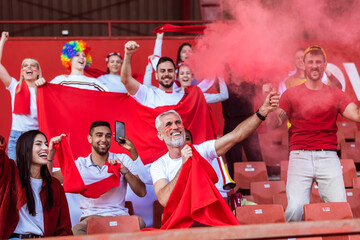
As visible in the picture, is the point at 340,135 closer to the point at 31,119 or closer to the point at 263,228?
the point at 31,119

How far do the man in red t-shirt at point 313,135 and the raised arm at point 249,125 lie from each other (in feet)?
2.11

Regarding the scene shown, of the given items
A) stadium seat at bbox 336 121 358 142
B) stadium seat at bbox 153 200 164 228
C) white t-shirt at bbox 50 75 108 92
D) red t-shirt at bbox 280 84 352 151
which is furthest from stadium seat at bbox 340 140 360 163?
white t-shirt at bbox 50 75 108 92

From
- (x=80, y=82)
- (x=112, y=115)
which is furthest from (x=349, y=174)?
(x=80, y=82)

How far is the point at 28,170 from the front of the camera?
3766 mm

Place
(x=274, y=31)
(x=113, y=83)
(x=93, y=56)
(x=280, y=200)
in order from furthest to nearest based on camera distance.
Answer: (x=93, y=56)
(x=113, y=83)
(x=274, y=31)
(x=280, y=200)

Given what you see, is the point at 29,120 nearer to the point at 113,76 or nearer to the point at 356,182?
the point at 113,76

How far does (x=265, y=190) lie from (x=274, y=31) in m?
1.60

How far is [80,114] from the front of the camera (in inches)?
211

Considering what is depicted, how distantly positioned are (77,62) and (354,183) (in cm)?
331

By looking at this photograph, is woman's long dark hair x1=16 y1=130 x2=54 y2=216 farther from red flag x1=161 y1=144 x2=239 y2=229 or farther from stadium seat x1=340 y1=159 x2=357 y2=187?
stadium seat x1=340 y1=159 x2=357 y2=187

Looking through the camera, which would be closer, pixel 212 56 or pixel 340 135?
pixel 212 56

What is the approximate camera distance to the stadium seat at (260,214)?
383cm

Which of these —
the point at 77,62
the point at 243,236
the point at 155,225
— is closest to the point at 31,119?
the point at 77,62

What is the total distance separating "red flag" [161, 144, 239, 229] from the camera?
3.21m
